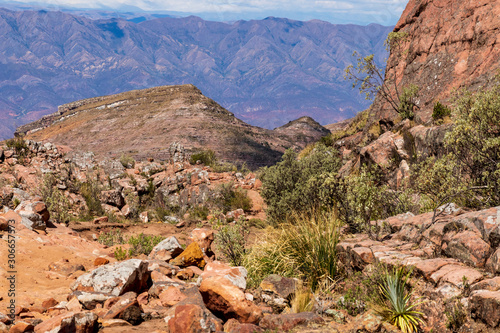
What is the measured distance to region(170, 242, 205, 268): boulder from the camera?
8617mm

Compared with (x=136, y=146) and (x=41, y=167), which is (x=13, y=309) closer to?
(x=41, y=167)

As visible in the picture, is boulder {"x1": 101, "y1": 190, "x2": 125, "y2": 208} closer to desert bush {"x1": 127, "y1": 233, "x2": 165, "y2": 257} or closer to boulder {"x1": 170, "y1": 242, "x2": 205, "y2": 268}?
desert bush {"x1": 127, "y1": 233, "x2": 165, "y2": 257}

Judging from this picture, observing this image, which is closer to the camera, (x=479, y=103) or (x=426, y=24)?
(x=479, y=103)

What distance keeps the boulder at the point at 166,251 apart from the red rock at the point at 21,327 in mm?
4231

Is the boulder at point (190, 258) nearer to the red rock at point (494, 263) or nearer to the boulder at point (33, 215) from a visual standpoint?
the boulder at point (33, 215)

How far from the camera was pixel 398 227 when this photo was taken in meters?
7.12

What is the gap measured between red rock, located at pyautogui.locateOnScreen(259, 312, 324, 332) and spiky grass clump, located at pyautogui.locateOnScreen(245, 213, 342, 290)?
60.9 inches

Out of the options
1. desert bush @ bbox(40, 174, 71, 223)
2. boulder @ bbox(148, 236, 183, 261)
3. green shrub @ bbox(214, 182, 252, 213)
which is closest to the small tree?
green shrub @ bbox(214, 182, 252, 213)

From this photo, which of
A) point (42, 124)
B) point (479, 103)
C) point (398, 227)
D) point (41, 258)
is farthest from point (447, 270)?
point (42, 124)

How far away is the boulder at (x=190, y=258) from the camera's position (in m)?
8.62

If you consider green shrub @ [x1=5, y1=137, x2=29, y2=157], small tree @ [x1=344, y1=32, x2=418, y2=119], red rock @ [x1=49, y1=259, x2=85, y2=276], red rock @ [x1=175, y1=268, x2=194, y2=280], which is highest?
small tree @ [x1=344, y1=32, x2=418, y2=119]

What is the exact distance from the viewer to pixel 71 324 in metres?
4.48

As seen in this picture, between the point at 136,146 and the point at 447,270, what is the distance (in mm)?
55903

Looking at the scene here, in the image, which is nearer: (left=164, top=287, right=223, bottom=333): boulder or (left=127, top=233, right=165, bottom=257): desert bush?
(left=164, top=287, right=223, bottom=333): boulder
